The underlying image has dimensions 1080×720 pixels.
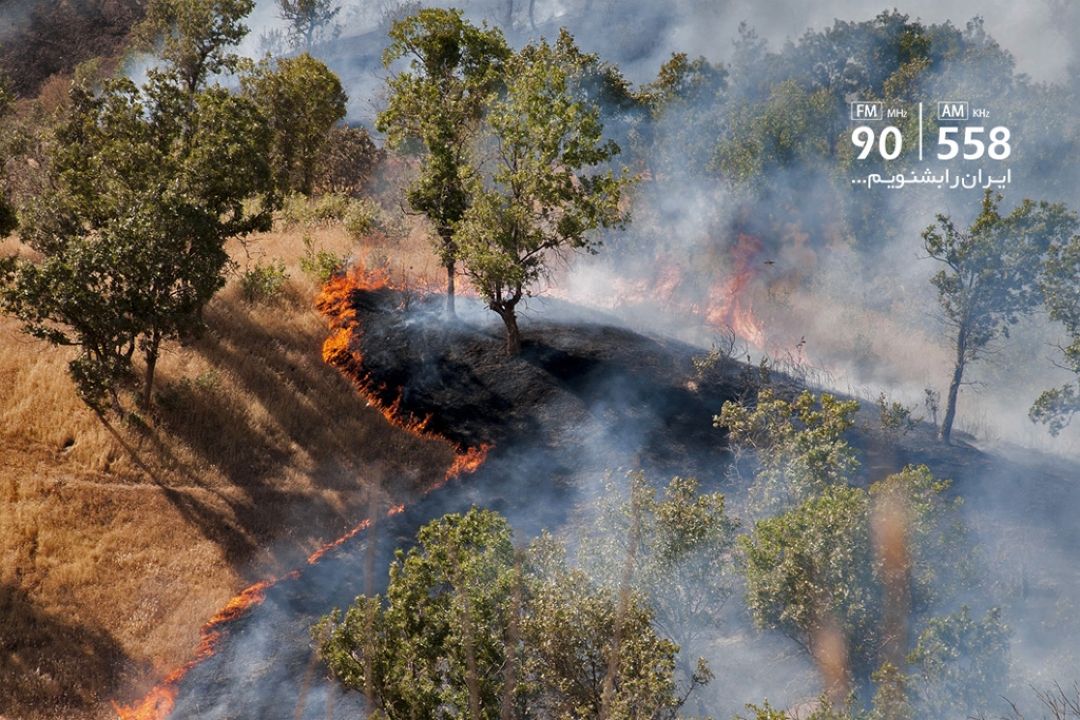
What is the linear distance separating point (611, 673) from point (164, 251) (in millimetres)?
14389

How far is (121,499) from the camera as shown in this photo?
19.4 m

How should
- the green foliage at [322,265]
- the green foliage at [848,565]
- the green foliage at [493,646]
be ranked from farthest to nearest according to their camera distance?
the green foliage at [322,265], the green foliage at [848,565], the green foliage at [493,646]

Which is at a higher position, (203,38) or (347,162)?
(203,38)

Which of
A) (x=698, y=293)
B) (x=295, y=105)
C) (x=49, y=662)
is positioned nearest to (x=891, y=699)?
(x=49, y=662)

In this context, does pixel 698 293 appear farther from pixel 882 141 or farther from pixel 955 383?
pixel 955 383

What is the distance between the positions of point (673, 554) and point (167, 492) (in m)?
11.8

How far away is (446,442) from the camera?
23516 millimetres

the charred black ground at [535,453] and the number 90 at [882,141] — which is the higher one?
the number 90 at [882,141]

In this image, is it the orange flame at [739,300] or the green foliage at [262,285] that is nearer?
the green foliage at [262,285]

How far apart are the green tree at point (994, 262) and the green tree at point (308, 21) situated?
59.4 meters

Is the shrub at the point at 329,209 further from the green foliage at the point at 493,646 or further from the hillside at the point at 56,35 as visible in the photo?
the hillside at the point at 56,35

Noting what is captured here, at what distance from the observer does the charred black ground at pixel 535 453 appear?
1627cm

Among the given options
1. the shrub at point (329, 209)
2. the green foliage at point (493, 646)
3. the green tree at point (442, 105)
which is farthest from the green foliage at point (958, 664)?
the shrub at point (329, 209)

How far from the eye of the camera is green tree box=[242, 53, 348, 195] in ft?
108
